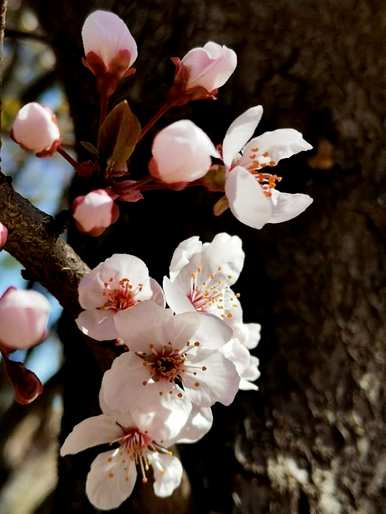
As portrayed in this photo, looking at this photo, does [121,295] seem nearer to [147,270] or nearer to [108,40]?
[147,270]

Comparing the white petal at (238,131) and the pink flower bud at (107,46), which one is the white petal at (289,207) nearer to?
the white petal at (238,131)

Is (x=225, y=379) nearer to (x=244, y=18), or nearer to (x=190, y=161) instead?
(x=190, y=161)

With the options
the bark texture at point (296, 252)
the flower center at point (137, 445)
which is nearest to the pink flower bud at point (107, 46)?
the flower center at point (137, 445)

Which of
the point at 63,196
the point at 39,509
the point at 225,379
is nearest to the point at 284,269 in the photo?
the point at 225,379

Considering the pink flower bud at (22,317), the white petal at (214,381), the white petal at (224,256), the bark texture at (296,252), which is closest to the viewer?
the pink flower bud at (22,317)

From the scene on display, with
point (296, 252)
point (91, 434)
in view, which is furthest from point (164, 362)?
point (296, 252)

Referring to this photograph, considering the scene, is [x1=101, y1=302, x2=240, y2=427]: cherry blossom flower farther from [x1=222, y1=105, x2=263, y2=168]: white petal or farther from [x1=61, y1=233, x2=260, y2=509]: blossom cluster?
[x1=222, y1=105, x2=263, y2=168]: white petal
